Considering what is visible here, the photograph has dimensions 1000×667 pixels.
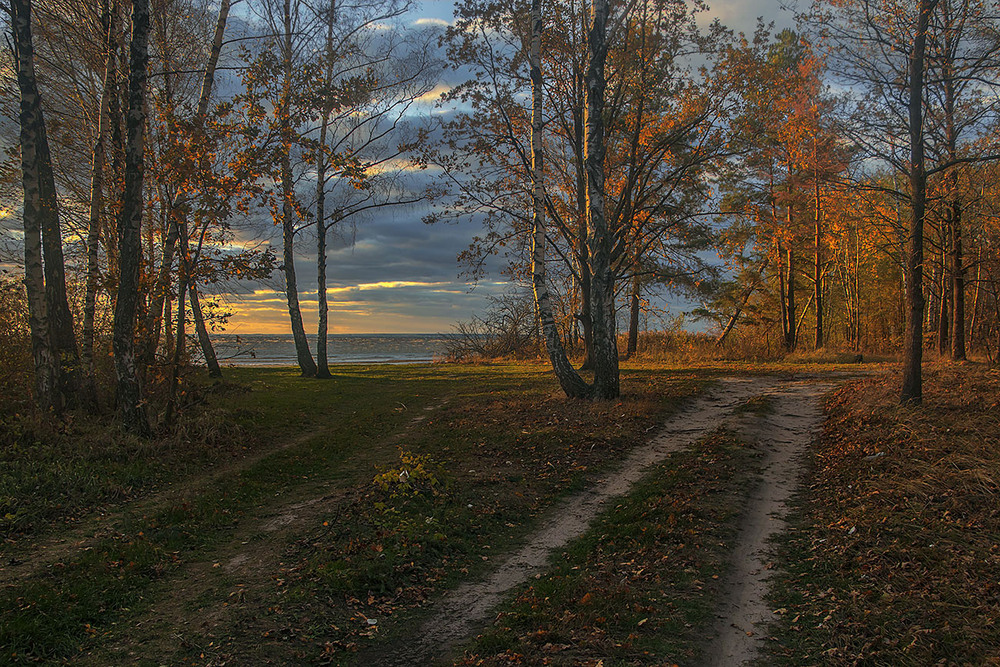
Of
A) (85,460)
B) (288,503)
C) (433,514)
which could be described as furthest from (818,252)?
(85,460)

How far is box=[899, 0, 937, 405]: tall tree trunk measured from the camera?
1019cm

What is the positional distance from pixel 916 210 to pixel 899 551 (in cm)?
799

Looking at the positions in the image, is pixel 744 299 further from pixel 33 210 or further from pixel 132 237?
pixel 33 210

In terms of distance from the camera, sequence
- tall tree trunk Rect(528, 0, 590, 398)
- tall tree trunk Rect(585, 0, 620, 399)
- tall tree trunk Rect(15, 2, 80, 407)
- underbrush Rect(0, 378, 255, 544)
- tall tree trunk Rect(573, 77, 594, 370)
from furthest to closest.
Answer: tall tree trunk Rect(573, 77, 594, 370), tall tree trunk Rect(528, 0, 590, 398), tall tree trunk Rect(585, 0, 620, 399), tall tree trunk Rect(15, 2, 80, 407), underbrush Rect(0, 378, 255, 544)

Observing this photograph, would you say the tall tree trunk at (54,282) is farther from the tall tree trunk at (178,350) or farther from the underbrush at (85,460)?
the tall tree trunk at (178,350)

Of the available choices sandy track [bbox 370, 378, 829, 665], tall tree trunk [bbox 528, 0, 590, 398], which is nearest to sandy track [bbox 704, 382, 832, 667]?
sandy track [bbox 370, 378, 829, 665]

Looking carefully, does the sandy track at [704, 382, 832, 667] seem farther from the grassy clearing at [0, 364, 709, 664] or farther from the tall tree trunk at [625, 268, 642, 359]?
the tall tree trunk at [625, 268, 642, 359]

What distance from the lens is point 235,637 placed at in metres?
4.38

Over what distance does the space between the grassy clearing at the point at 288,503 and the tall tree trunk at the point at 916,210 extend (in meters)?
4.77

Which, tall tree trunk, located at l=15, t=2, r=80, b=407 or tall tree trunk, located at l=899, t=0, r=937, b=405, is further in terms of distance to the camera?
tall tree trunk, located at l=899, t=0, r=937, b=405

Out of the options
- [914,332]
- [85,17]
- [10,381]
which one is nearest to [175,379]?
[10,381]

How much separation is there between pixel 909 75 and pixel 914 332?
494cm

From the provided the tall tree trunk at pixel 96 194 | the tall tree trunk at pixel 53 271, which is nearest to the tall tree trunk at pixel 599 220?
the tall tree trunk at pixel 96 194

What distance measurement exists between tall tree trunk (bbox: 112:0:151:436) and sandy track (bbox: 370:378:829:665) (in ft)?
23.6
